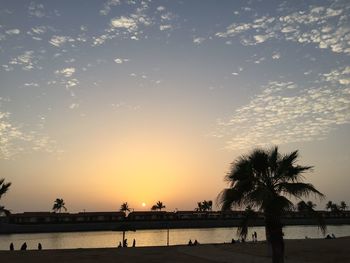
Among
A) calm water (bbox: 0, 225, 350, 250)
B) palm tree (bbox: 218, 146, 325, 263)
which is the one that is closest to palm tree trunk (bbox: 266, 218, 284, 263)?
palm tree (bbox: 218, 146, 325, 263)

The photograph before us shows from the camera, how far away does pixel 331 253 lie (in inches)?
1283

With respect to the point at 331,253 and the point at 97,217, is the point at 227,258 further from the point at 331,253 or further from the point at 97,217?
the point at 97,217

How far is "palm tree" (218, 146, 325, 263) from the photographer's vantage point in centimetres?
1778

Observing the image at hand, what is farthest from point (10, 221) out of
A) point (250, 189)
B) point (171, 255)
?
point (250, 189)

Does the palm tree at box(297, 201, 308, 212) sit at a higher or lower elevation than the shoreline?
lower

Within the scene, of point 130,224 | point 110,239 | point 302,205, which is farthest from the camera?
point 130,224

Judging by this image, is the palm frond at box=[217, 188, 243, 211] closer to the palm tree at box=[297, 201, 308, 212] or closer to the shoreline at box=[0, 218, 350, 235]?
the palm tree at box=[297, 201, 308, 212]

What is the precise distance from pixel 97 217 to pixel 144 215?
761 inches

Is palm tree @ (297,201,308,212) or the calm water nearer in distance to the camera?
palm tree @ (297,201,308,212)

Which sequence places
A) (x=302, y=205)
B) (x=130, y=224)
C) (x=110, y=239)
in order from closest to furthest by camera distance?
(x=302, y=205) < (x=110, y=239) < (x=130, y=224)

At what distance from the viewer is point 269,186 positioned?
18.5 metres

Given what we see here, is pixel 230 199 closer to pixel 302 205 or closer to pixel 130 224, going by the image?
pixel 302 205

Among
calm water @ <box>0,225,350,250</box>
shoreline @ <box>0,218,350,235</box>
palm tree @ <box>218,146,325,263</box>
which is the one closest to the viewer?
palm tree @ <box>218,146,325,263</box>

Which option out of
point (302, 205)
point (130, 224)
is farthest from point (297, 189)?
point (130, 224)
